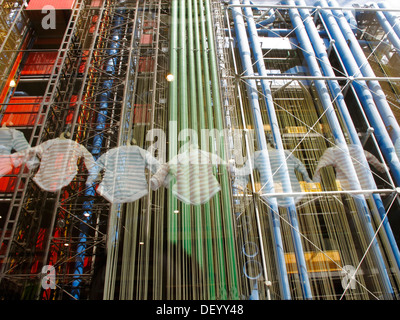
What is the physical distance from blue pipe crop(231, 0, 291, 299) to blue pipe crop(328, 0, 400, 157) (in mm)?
3268

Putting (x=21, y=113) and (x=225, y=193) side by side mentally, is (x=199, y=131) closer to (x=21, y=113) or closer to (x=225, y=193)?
(x=225, y=193)

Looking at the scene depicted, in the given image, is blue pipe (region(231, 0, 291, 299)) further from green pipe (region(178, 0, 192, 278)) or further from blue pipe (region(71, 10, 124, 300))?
blue pipe (region(71, 10, 124, 300))

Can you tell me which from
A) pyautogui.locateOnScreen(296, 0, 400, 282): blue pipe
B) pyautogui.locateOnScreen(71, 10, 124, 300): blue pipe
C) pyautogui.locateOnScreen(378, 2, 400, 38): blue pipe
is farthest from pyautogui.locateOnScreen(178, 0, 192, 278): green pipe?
pyautogui.locateOnScreen(378, 2, 400, 38): blue pipe

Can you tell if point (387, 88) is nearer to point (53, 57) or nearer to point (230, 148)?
point (230, 148)

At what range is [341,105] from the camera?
816 centimetres

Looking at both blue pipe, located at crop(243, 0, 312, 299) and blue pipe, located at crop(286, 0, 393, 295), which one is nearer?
blue pipe, located at crop(243, 0, 312, 299)

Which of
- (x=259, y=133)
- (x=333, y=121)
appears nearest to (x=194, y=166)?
(x=259, y=133)

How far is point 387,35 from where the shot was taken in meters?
9.78

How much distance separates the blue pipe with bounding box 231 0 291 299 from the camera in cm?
586

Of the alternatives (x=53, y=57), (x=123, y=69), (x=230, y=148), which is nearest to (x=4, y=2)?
(x=53, y=57)

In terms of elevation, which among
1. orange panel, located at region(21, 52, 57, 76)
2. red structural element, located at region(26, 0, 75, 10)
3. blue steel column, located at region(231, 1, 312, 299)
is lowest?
blue steel column, located at region(231, 1, 312, 299)

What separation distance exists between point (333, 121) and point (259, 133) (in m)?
2.05

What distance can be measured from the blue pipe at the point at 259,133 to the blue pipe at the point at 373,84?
327cm
